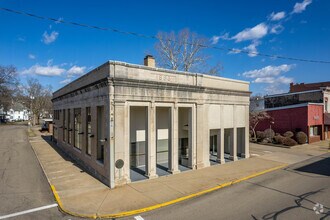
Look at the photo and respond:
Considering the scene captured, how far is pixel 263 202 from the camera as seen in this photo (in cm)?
938

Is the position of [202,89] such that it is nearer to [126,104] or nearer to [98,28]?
[126,104]

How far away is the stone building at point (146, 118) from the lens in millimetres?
11438

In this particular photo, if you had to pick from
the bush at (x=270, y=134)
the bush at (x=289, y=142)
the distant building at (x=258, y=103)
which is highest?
the distant building at (x=258, y=103)

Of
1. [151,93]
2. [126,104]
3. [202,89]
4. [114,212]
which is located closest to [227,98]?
[202,89]

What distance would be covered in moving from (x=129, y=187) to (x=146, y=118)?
391 cm

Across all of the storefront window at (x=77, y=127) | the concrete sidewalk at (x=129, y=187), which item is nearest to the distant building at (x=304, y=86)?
the concrete sidewalk at (x=129, y=187)

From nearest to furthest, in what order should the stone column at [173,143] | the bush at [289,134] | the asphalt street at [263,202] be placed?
the asphalt street at [263,202], the stone column at [173,143], the bush at [289,134]

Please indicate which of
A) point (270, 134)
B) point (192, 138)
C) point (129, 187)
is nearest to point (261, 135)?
point (270, 134)

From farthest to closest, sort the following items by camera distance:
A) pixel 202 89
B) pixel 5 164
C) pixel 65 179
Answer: pixel 5 164
pixel 202 89
pixel 65 179

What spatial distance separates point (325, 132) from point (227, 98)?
24432 mm

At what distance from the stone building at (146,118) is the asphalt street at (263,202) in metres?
3.80

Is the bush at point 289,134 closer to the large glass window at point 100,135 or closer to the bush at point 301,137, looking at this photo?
the bush at point 301,137

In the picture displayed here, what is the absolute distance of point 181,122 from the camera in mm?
17219

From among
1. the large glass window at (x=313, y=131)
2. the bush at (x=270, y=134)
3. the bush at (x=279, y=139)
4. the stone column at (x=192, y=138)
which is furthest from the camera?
the large glass window at (x=313, y=131)
